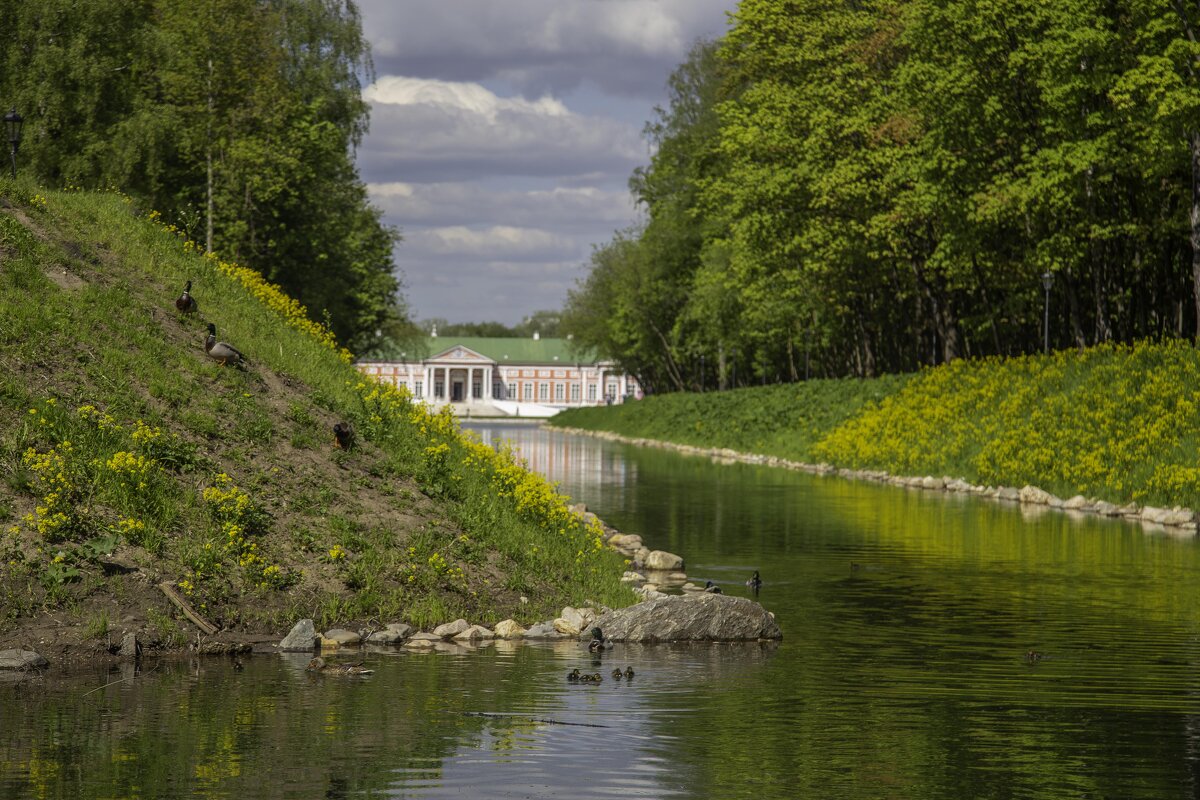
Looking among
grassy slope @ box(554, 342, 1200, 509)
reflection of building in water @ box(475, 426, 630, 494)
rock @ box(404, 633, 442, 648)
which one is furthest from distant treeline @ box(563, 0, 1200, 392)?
rock @ box(404, 633, 442, 648)

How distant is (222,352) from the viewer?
77.0 ft

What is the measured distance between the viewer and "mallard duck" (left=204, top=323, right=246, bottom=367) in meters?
23.5

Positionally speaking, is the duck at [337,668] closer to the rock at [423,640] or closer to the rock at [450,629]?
the rock at [423,640]

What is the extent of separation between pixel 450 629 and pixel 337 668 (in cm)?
227

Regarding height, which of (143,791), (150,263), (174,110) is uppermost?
(174,110)

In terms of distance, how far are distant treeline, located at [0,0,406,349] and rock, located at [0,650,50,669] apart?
106 feet

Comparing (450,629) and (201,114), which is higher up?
(201,114)

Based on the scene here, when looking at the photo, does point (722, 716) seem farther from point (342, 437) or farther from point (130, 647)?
point (342, 437)

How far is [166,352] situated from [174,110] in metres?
38.1

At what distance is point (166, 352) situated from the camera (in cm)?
2323

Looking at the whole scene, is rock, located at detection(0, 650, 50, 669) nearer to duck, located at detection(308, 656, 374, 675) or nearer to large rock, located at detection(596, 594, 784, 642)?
duck, located at detection(308, 656, 374, 675)

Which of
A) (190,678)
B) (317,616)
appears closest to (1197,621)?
(317,616)

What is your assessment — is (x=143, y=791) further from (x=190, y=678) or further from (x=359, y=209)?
(x=359, y=209)

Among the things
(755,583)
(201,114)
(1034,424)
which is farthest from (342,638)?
(201,114)
